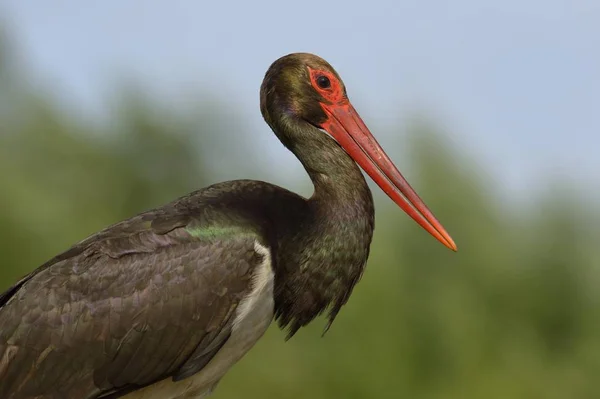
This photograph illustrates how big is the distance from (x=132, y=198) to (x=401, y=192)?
23490 mm

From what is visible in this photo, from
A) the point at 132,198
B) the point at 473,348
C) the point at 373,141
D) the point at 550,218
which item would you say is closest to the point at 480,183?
the point at 550,218

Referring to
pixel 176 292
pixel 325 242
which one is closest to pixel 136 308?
pixel 176 292

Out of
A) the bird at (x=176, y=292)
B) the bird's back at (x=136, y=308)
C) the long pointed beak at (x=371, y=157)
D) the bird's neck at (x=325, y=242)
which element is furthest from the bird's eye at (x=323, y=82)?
the bird's back at (x=136, y=308)

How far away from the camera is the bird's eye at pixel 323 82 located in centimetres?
703

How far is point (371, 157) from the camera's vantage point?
23.5 feet

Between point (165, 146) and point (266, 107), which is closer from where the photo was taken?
point (266, 107)

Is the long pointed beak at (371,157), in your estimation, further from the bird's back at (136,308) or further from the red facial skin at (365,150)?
the bird's back at (136,308)

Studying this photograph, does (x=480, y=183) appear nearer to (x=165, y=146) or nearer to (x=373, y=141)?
(x=165, y=146)

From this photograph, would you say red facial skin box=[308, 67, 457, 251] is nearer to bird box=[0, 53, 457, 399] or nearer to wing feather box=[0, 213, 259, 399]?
bird box=[0, 53, 457, 399]

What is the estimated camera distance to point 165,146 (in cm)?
3216

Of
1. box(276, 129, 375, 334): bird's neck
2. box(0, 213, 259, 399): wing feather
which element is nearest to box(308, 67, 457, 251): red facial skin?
box(276, 129, 375, 334): bird's neck

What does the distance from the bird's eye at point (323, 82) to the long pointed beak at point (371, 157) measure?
11 centimetres

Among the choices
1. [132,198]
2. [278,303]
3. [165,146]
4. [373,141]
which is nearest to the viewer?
[278,303]

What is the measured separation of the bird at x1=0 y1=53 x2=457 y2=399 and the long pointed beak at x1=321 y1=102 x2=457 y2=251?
386 millimetres
